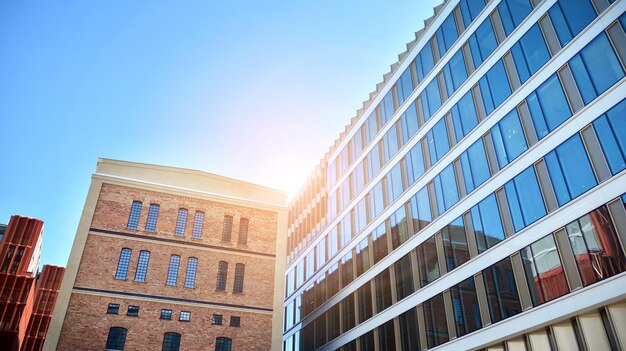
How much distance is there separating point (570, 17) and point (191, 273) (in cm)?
2605

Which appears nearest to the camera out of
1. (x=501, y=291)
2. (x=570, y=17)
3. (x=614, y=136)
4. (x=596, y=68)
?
(x=614, y=136)

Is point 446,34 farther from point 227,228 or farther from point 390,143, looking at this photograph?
point 227,228

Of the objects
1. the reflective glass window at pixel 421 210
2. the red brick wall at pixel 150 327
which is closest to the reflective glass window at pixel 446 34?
the reflective glass window at pixel 421 210

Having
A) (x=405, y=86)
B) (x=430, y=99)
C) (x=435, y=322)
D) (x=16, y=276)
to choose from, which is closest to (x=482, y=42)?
(x=430, y=99)

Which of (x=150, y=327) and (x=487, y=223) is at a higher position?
(x=487, y=223)

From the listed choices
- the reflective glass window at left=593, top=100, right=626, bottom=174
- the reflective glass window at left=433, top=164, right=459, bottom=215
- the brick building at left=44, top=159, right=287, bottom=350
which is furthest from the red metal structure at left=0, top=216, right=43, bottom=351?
the reflective glass window at left=593, top=100, right=626, bottom=174

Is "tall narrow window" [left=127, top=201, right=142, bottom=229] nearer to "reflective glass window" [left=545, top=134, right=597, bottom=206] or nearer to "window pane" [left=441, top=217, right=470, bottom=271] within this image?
"window pane" [left=441, top=217, right=470, bottom=271]

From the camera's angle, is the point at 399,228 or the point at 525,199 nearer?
the point at 525,199

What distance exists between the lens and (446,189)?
1105 inches

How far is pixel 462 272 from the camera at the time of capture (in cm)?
2508

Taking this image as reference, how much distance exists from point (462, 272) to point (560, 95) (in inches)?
380

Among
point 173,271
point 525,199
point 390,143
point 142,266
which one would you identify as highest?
point 390,143

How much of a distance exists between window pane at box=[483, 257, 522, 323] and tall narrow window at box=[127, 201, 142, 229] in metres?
22.3

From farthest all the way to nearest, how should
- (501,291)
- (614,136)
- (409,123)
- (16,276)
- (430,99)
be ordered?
(16,276), (409,123), (430,99), (501,291), (614,136)
